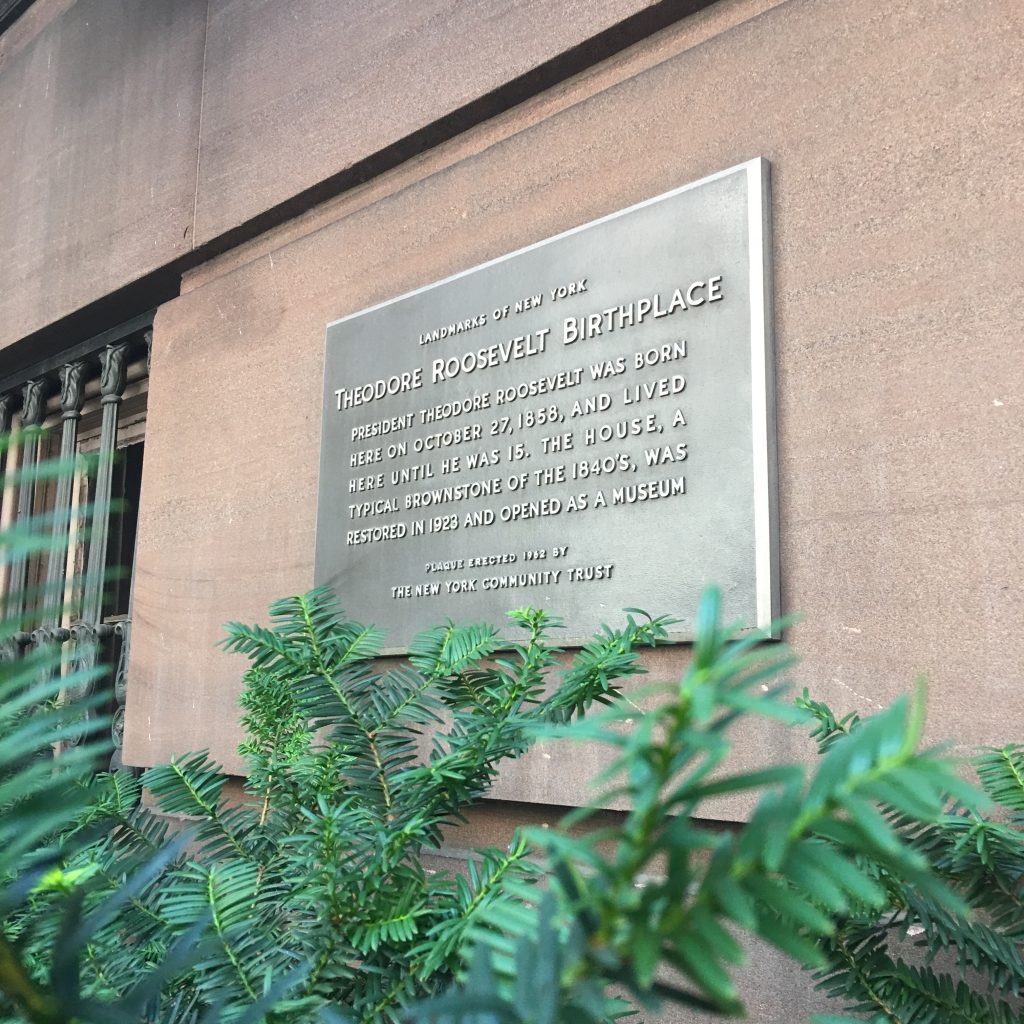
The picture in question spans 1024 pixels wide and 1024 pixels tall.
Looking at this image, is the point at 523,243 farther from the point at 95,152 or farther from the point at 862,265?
the point at 95,152

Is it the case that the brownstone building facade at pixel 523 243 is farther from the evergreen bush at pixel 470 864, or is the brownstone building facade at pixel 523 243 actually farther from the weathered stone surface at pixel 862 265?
the evergreen bush at pixel 470 864

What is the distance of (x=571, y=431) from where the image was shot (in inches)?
107

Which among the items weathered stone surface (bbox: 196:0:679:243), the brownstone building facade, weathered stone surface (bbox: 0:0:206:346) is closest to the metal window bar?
the brownstone building facade

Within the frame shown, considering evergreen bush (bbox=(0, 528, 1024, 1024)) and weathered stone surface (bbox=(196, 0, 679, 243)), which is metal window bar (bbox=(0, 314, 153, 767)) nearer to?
weathered stone surface (bbox=(196, 0, 679, 243))

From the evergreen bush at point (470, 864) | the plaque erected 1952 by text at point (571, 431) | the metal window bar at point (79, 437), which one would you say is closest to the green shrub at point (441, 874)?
the evergreen bush at point (470, 864)

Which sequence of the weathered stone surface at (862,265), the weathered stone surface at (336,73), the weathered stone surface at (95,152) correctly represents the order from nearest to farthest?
the weathered stone surface at (862,265)
the weathered stone surface at (336,73)
the weathered stone surface at (95,152)

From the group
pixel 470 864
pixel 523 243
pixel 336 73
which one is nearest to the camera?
pixel 470 864

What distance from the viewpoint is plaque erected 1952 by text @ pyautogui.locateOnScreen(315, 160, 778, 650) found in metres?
2.38

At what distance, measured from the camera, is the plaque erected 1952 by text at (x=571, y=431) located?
238 cm

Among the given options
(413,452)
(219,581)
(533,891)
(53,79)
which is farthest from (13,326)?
(533,891)

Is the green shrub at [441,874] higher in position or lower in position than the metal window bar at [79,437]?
lower

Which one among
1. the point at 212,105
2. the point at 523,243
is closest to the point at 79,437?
the point at 212,105

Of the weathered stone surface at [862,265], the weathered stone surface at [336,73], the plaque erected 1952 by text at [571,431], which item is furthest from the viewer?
the weathered stone surface at [336,73]

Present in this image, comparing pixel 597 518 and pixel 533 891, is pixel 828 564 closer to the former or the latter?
pixel 597 518
